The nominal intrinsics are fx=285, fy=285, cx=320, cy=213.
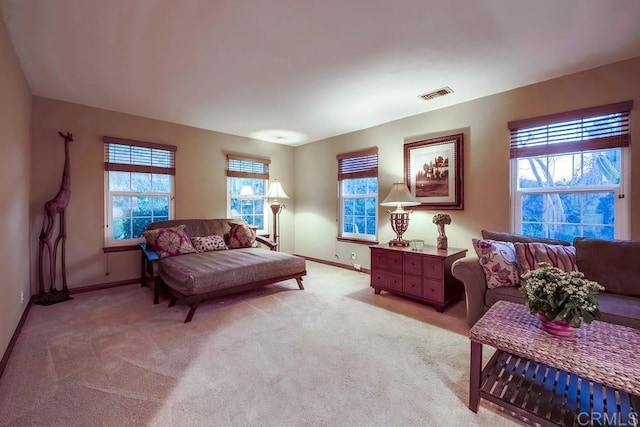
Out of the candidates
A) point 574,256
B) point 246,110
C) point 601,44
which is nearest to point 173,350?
point 246,110

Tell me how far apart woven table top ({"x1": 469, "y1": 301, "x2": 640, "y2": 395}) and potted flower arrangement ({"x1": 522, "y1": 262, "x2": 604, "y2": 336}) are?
3.9 inches

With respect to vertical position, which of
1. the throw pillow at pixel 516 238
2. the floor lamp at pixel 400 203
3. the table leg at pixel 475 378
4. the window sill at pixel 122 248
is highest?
the floor lamp at pixel 400 203

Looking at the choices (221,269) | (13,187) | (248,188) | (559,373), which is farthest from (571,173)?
(13,187)

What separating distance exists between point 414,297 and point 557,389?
66.9 inches

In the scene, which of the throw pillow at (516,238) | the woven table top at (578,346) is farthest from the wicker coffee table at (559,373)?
the throw pillow at (516,238)

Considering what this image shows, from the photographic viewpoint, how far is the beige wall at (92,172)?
3.49m

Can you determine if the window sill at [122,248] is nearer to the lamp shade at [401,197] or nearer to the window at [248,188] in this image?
the window at [248,188]

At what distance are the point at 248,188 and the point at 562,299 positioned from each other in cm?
478

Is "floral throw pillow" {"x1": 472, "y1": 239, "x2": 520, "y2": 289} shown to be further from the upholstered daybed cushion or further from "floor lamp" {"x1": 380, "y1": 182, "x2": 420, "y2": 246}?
the upholstered daybed cushion

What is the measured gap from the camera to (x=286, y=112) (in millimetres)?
3941

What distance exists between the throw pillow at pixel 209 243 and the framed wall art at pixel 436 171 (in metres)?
2.94

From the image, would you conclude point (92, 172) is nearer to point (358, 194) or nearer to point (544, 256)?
point (358, 194)

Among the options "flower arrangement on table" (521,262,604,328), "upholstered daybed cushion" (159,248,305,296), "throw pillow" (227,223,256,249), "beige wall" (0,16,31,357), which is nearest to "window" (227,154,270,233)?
"throw pillow" (227,223,256,249)

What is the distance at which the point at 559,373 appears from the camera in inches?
70.4
